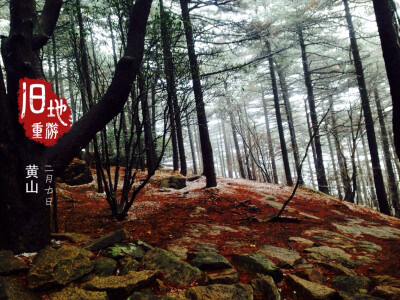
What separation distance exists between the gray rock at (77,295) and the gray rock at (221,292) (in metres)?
0.84

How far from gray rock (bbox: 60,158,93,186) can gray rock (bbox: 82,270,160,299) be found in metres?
8.98

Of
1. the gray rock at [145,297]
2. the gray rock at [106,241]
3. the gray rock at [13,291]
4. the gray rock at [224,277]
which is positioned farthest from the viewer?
the gray rock at [106,241]

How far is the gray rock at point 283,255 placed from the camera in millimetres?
3480

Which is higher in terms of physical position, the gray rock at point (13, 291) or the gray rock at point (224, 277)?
the gray rock at point (13, 291)

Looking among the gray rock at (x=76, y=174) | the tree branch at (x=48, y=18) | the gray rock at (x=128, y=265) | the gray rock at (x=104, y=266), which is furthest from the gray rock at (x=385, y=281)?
the gray rock at (x=76, y=174)

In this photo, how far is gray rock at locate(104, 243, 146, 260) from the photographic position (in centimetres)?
325

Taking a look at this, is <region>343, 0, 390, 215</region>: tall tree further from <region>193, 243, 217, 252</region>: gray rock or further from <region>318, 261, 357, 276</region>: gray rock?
<region>193, 243, 217, 252</region>: gray rock

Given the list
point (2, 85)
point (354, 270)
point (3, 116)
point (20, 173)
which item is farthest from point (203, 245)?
point (2, 85)

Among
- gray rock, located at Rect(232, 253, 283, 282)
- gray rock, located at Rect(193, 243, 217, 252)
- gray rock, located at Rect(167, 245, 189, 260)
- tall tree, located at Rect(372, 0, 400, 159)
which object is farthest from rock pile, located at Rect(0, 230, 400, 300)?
tall tree, located at Rect(372, 0, 400, 159)

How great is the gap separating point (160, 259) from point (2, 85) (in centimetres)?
328

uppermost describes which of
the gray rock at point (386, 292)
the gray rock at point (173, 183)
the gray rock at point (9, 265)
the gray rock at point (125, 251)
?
the gray rock at point (173, 183)

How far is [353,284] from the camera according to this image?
2881mm

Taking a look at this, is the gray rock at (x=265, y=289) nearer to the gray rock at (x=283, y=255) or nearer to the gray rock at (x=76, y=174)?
the gray rock at (x=283, y=255)

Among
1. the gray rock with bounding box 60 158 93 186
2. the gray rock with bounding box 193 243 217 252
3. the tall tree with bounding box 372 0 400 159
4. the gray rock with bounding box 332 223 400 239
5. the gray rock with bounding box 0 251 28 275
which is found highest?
the tall tree with bounding box 372 0 400 159
